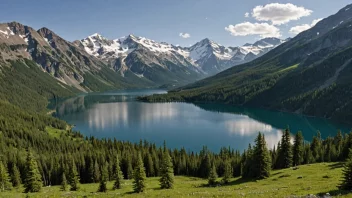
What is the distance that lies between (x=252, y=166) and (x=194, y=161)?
3948 cm

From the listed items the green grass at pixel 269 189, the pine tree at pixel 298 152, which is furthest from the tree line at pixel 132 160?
the green grass at pixel 269 189

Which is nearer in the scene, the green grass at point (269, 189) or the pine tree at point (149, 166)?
the green grass at point (269, 189)

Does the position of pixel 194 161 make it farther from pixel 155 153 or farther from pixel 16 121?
pixel 16 121

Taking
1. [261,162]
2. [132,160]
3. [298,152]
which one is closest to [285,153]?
[298,152]

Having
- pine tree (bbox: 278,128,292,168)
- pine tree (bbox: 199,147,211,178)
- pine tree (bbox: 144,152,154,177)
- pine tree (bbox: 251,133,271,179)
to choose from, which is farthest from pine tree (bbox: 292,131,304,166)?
pine tree (bbox: 144,152,154,177)

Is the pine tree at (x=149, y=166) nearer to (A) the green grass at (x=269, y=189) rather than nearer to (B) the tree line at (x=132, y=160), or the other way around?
(B) the tree line at (x=132, y=160)

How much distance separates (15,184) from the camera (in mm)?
82688

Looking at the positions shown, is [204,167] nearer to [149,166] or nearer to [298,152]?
[149,166]

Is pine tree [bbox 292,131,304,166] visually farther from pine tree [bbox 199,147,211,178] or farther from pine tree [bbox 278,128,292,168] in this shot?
pine tree [bbox 199,147,211,178]

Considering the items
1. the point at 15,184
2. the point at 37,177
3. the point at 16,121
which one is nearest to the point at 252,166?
the point at 37,177

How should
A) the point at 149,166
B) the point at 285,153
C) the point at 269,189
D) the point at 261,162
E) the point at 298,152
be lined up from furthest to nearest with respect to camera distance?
the point at 149,166, the point at 298,152, the point at 285,153, the point at 261,162, the point at 269,189

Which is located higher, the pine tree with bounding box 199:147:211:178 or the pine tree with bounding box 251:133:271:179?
the pine tree with bounding box 251:133:271:179

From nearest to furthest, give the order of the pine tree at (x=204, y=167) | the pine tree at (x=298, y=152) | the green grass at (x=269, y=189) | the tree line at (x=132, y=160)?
the green grass at (x=269, y=189), the tree line at (x=132, y=160), the pine tree at (x=298, y=152), the pine tree at (x=204, y=167)

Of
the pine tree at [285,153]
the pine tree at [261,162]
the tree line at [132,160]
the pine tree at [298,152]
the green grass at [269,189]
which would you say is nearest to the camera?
the green grass at [269,189]
